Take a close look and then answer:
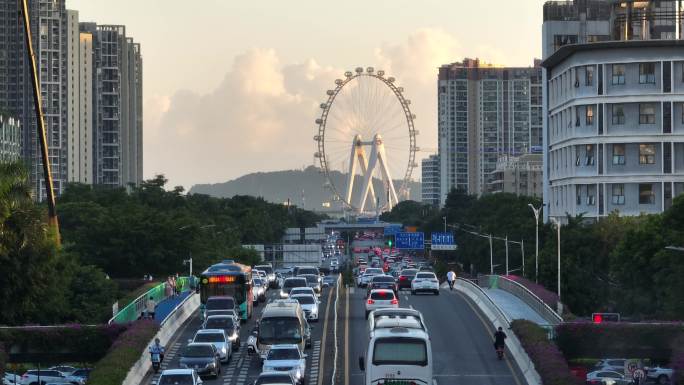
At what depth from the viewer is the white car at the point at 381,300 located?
75.2 metres

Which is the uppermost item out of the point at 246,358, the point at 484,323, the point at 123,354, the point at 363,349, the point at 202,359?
the point at 123,354

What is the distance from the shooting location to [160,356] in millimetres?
57000

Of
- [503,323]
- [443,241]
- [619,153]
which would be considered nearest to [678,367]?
[503,323]

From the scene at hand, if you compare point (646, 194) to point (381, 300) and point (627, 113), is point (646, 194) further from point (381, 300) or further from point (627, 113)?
point (381, 300)

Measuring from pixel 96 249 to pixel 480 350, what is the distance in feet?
208

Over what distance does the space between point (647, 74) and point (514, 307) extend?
40.3 m

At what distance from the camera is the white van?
45.2m

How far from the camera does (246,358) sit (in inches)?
2447

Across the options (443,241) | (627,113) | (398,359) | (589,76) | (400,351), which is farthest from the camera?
(443,241)

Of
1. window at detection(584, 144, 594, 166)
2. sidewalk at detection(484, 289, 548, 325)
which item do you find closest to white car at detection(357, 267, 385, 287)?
sidewalk at detection(484, 289, 548, 325)

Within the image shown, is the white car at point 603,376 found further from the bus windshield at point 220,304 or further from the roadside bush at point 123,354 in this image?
the roadside bush at point 123,354

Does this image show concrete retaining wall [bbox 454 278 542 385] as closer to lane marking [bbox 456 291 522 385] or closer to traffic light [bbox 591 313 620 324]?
lane marking [bbox 456 291 522 385]

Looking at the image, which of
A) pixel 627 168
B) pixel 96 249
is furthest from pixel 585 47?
pixel 96 249

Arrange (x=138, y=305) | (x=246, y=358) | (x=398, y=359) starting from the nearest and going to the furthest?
(x=398, y=359), (x=246, y=358), (x=138, y=305)
